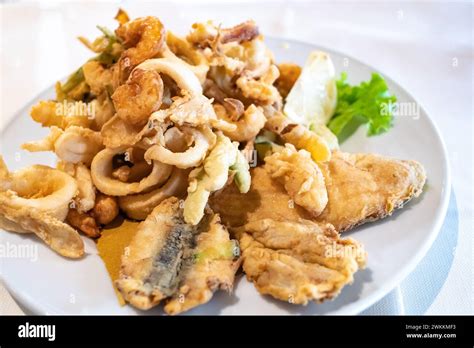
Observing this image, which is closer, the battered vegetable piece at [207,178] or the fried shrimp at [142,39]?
the battered vegetable piece at [207,178]

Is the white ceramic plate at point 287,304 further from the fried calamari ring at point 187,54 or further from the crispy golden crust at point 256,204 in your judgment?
the fried calamari ring at point 187,54

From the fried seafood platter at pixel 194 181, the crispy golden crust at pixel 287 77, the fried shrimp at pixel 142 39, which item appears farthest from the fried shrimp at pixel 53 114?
the crispy golden crust at pixel 287 77

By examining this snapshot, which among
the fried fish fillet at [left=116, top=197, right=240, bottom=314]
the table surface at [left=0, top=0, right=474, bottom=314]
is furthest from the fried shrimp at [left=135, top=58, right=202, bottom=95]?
the table surface at [left=0, top=0, right=474, bottom=314]

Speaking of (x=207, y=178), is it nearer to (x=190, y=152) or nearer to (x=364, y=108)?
(x=190, y=152)

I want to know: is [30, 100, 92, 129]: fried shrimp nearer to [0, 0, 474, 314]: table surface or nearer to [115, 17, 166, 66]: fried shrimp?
[115, 17, 166, 66]: fried shrimp

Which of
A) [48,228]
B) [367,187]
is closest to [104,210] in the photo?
[48,228]

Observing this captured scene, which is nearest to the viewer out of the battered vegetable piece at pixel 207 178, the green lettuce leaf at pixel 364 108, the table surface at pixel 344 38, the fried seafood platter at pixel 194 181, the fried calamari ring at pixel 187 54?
the fried seafood platter at pixel 194 181
